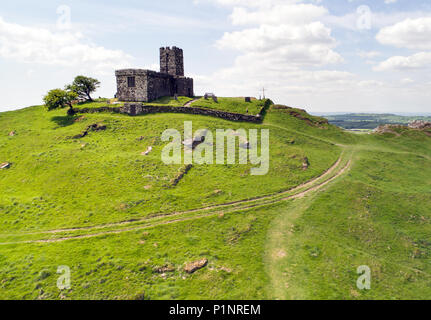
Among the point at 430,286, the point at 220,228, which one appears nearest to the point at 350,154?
the point at 430,286

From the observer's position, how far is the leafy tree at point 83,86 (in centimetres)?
7536

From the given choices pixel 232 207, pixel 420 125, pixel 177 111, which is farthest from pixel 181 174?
pixel 420 125

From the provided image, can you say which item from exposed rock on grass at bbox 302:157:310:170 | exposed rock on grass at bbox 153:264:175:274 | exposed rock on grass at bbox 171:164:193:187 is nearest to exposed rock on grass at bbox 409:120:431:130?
exposed rock on grass at bbox 302:157:310:170

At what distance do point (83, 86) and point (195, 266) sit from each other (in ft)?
236

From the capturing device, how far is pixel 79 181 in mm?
42188

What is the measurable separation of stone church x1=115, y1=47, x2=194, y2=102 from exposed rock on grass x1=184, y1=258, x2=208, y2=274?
55.8 meters

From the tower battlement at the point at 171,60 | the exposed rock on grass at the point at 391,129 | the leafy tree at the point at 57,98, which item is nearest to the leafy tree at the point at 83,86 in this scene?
the leafy tree at the point at 57,98

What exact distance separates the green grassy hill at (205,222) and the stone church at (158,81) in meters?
18.2

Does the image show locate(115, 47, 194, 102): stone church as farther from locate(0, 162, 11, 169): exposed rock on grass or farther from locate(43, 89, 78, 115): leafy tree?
locate(0, 162, 11, 169): exposed rock on grass

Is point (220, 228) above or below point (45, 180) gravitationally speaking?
below

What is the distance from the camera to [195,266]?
2633 cm

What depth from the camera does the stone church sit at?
7162 cm
